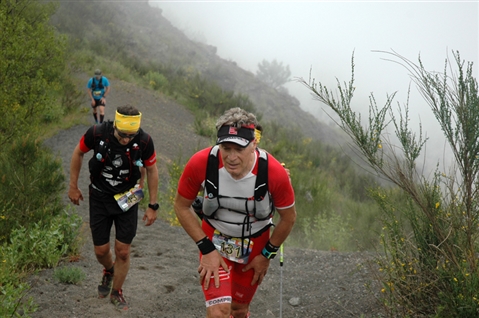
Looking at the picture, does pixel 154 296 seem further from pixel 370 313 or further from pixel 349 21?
pixel 349 21

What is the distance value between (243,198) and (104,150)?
1687 millimetres

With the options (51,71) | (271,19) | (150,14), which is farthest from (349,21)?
(51,71)

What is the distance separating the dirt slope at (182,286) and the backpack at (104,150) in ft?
4.56

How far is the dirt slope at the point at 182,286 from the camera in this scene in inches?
213

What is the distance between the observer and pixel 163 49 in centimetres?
3891

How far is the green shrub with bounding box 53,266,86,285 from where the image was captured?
5801mm

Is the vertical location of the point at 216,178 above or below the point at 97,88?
above

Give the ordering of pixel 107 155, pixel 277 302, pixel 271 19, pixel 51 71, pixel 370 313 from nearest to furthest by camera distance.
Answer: pixel 107 155
pixel 370 313
pixel 277 302
pixel 51 71
pixel 271 19

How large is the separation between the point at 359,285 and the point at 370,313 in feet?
2.80

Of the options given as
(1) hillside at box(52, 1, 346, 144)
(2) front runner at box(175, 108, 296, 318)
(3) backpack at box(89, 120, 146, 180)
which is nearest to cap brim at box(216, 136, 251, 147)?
(2) front runner at box(175, 108, 296, 318)

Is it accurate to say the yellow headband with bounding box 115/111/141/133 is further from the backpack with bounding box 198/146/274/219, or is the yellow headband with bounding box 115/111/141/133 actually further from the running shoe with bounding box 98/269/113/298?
the running shoe with bounding box 98/269/113/298

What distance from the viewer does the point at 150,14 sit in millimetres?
46656

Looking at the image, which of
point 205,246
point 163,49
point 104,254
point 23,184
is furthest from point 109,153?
point 163,49

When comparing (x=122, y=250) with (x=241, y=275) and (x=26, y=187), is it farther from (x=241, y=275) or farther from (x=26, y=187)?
(x=26, y=187)
